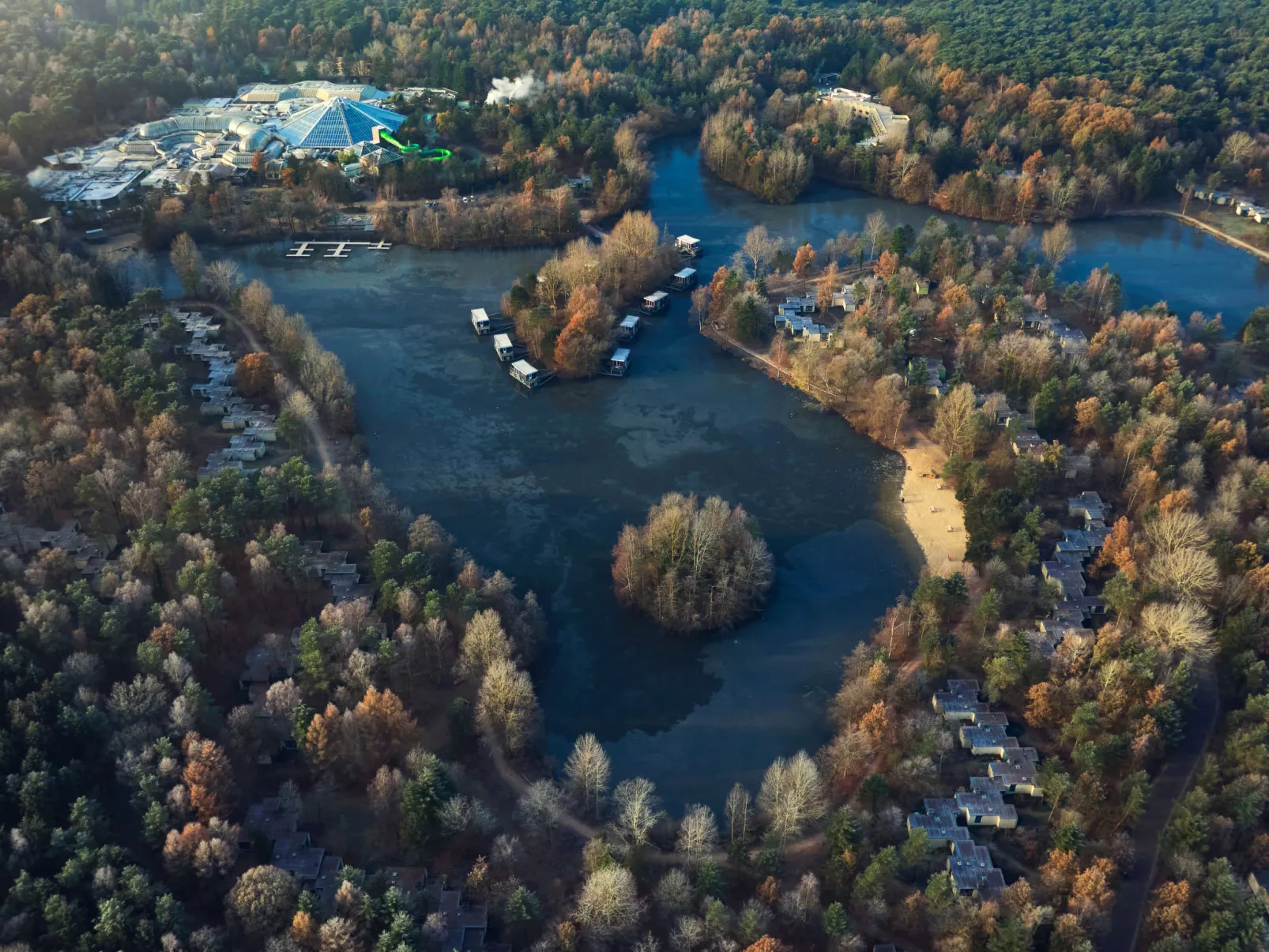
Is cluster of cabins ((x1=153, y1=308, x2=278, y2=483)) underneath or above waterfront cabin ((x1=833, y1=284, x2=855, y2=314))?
underneath

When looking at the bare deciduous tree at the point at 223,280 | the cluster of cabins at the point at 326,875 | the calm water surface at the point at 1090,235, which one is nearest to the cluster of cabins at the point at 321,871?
the cluster of cabins at the point at 326,875

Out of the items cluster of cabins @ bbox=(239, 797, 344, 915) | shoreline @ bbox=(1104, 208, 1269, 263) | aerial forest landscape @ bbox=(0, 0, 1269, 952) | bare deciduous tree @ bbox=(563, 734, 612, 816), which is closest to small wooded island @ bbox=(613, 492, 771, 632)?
aerial forest landscape @ bbox=(0, 0, 1269, 952)

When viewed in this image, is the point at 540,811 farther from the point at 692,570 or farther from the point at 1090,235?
the point at 1090,235

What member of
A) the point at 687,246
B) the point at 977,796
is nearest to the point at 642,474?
the point at 977,796

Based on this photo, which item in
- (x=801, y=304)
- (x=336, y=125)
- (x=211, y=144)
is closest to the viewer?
(x=801, y=304)

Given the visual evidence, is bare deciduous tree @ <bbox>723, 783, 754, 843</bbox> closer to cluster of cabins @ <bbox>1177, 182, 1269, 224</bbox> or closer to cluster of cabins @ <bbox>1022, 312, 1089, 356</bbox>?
cluster of cabins @ <bbox>1022, 312, 1089, 356</bbox>

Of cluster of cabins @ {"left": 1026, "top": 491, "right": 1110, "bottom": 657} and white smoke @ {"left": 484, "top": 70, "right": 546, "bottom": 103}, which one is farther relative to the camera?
white smoke @ {"left": 484, "top": 70, "right": 546, "bottom": 103}

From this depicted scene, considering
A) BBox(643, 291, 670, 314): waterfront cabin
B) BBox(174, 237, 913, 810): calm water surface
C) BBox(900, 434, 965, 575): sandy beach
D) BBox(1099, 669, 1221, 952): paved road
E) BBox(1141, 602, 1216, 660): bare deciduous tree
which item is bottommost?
BBox(174, 237, 913, 810): calm water surface
